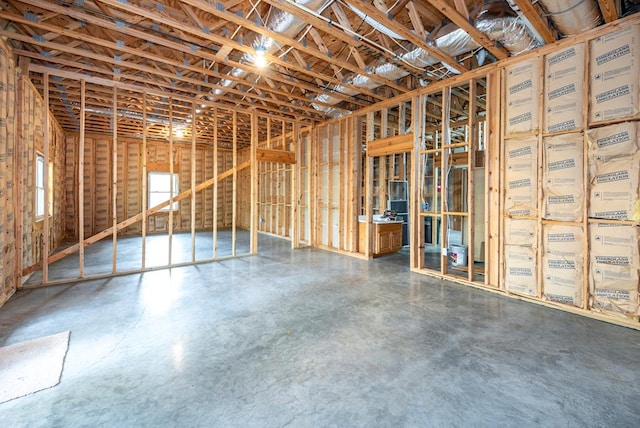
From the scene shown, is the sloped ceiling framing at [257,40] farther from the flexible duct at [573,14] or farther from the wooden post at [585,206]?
the wooden post at [585,206]

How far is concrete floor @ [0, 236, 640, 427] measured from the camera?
1.92 metres

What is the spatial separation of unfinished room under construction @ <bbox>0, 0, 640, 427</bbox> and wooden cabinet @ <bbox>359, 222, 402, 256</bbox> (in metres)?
0.12

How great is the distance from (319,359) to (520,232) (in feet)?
11.5

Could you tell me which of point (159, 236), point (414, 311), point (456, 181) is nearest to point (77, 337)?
point (414, 311)

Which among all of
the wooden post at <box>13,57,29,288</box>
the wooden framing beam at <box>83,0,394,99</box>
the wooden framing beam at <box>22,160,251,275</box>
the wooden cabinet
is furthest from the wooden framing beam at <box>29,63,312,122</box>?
the wooden cabinet

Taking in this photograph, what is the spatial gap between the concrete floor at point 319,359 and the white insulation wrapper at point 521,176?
1363 mm

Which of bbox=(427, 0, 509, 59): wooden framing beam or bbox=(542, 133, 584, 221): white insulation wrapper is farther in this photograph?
bbox=(542, 133, 584, 221): white insulation wrapper

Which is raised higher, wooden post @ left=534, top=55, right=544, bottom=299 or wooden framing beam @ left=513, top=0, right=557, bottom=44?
wooden framing beam @ left=513, top=0, right=557, bottom=44

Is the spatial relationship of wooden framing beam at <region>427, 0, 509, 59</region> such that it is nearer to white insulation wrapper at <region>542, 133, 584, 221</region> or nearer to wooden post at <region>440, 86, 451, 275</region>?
wooden post at <region>440, 86, 451, 275</region>

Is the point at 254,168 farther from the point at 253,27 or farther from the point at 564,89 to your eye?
the point at 564,89

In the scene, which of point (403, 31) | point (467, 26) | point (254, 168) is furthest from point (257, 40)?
point (254, 168)

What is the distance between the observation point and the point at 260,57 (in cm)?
419

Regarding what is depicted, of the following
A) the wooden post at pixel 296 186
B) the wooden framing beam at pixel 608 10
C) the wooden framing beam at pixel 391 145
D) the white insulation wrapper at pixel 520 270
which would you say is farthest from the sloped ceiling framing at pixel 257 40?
the white insulation wrapper at pixel 520 270

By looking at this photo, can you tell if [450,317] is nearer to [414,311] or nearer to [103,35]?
[414,311]
